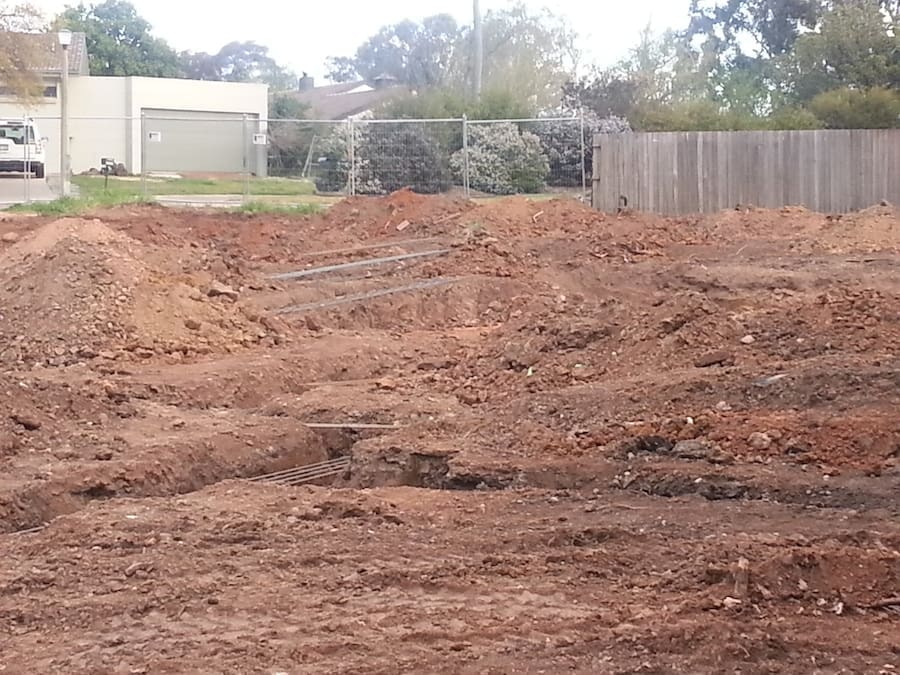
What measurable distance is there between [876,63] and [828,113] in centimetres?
551

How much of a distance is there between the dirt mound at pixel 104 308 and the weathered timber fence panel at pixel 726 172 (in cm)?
1233

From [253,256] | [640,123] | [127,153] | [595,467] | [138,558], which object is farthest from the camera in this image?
[127,153]

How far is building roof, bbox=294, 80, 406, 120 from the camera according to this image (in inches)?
2537

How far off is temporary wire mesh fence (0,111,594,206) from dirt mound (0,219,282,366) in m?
12.4

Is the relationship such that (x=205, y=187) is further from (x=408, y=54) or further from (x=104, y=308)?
(x=408, y=54)

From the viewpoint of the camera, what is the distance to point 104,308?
552 inches

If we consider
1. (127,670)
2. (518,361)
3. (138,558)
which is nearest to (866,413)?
(518,361)

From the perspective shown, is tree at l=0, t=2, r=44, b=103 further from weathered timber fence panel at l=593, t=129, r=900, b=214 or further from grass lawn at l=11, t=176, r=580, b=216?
weathered timber fence panel at l=593, t=129, r=900, b=214

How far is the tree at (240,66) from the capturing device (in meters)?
90.5

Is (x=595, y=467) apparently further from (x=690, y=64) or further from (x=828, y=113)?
(x=690, y=64)

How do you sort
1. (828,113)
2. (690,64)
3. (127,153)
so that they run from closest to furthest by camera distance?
(828,113) → (127,153) → (690,64)

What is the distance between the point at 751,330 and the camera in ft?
38.5

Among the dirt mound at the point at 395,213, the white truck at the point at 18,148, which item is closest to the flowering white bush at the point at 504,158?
the dirt mound at the point at 395,213

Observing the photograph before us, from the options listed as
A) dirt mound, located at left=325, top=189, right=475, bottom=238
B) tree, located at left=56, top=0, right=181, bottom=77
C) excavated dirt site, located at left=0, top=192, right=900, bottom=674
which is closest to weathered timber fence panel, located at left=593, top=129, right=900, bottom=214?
dirt mound, located at left=325, top=189, right=475, bottom=238
